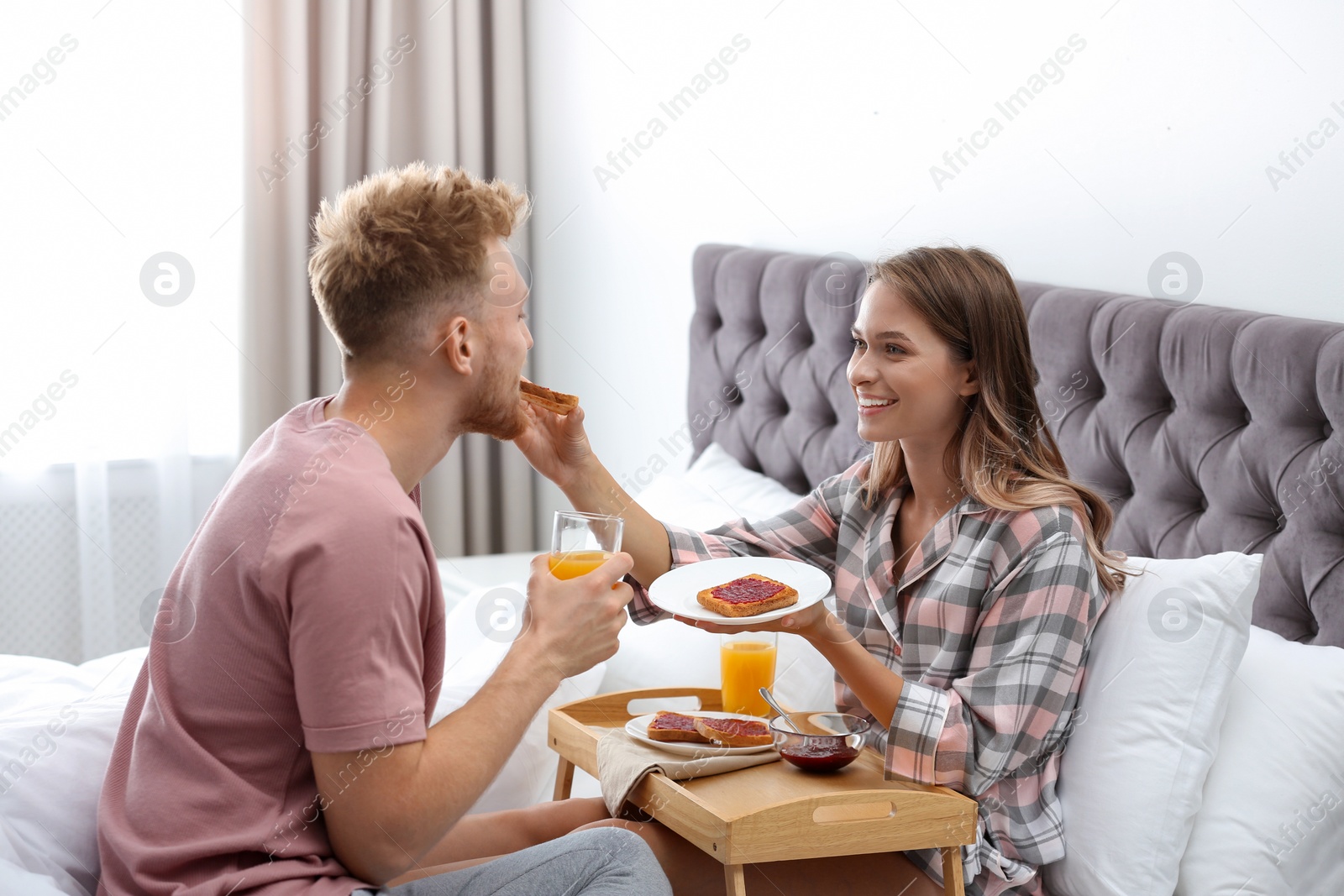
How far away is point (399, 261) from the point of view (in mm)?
1314

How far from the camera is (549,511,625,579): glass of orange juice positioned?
1.43 m

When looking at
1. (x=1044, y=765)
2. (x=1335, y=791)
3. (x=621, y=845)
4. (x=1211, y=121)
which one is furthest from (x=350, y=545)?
(x=1211, y=121)

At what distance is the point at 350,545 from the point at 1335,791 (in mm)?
1205

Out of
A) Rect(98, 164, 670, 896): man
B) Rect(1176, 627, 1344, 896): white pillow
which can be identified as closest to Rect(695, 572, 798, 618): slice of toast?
Rect(98, 164, 670, 896): man

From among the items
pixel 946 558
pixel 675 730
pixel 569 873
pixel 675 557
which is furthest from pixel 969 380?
pixel 569 873

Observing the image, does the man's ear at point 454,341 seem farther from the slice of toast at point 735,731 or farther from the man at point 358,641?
the slice of toast at point 735,731

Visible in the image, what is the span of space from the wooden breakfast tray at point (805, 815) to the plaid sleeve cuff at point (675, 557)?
1.41 ft

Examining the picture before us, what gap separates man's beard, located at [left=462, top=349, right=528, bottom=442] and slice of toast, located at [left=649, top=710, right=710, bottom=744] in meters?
0.44

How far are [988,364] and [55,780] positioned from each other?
52.0 inches

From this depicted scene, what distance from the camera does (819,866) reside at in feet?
4.99

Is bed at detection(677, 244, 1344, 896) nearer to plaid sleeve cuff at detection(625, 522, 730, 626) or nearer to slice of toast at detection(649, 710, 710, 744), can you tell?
slice of toast at detection(649, 710, 710, 744)

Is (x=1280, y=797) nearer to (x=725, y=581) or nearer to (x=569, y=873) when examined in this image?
(x=725, y=581)

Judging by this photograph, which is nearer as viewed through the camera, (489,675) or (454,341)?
(454,341)

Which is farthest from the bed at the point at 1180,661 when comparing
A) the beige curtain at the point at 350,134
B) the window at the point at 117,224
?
the beige curtain at the point at 350,134
